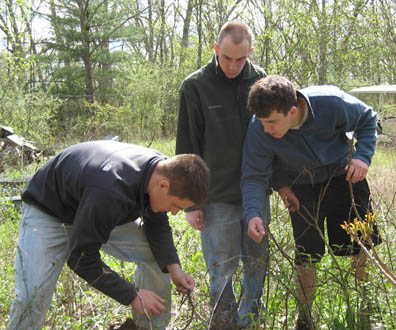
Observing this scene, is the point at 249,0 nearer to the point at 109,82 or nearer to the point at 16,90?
→ the point at 16,90

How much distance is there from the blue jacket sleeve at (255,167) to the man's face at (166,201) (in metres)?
0.58

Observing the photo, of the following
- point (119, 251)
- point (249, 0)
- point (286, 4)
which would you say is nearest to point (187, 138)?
point (119, 251)

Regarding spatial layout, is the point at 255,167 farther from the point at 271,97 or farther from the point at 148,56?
the point at 148,56

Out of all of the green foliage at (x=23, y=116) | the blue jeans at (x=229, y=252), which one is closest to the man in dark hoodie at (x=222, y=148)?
the blue jeans at (x=229, y=252)

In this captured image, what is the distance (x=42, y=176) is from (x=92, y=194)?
577mm

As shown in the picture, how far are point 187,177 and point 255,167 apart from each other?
0.73 m

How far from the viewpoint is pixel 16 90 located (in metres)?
10.8

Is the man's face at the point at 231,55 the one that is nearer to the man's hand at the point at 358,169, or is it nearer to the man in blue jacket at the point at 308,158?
the man in blue jacket at the point at 308,158

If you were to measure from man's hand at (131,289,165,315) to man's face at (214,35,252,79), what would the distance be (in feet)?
4.88

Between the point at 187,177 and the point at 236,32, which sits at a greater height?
the point at 236,32

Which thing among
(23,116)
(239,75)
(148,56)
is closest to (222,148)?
(239,75)

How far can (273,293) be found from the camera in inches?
116

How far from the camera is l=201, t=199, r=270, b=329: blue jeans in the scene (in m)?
2.83

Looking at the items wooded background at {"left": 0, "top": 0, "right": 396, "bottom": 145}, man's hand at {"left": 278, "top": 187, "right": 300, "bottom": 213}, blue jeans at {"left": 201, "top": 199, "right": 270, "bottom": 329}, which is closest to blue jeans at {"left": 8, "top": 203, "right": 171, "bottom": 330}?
blue jeans at {"left": 201, "top": 199, "right": 270, "bottom": 329}
